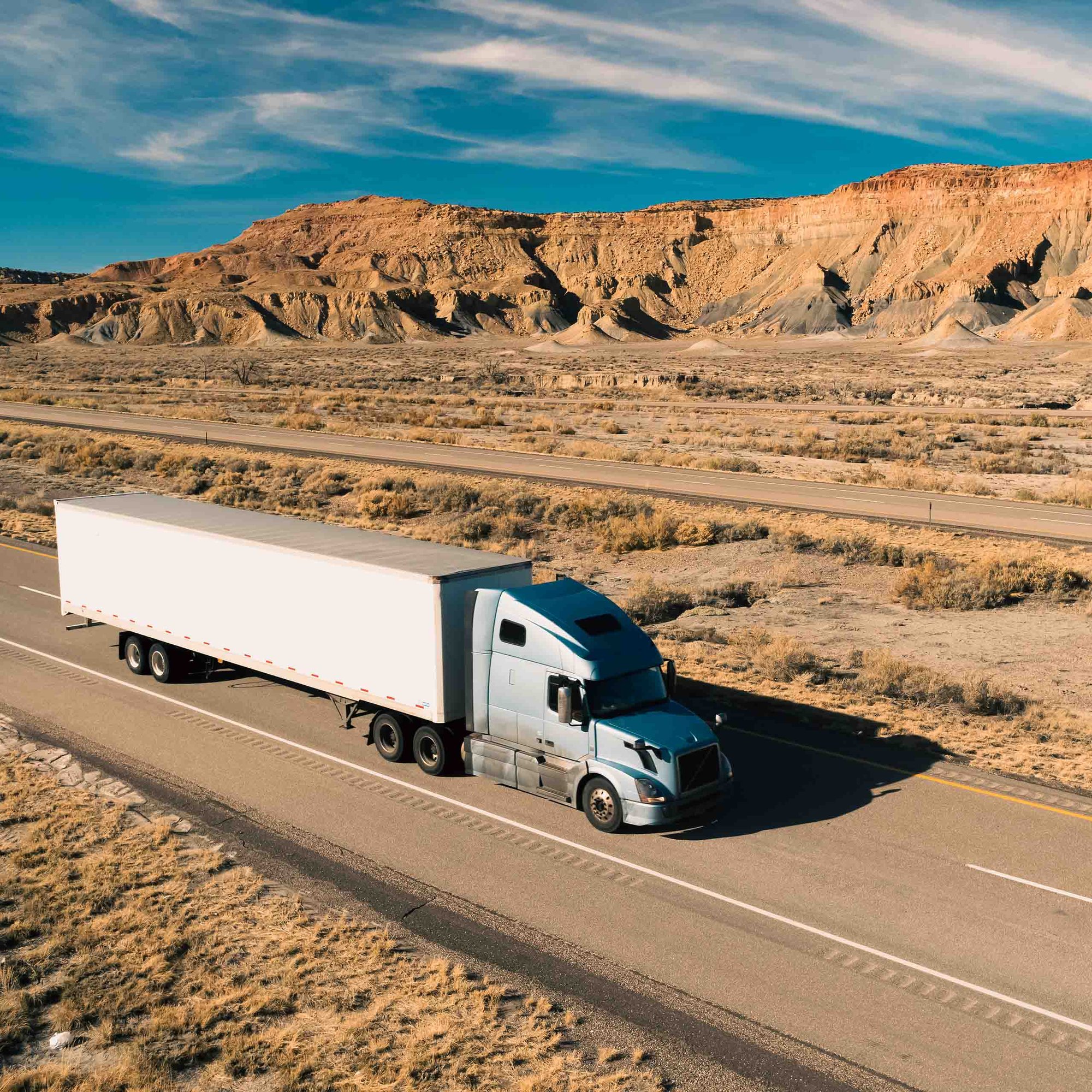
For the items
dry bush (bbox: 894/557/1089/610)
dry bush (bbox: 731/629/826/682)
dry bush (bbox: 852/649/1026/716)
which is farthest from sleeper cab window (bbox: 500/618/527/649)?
dry bush (bbox: 894/557/1089/610)

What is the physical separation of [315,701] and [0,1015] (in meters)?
8.59

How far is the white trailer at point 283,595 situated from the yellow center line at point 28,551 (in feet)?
34.2

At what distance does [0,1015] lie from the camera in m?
8.91

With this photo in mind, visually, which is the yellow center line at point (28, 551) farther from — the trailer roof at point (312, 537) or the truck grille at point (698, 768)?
the truck grille at point (698, 768)

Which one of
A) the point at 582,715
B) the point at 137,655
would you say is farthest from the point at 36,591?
the point at 582,715

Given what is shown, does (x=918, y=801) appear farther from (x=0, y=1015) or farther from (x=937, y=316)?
(x=937, y=316)

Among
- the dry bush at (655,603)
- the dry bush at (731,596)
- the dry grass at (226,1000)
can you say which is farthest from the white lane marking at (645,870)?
the dry bush at (731,596)

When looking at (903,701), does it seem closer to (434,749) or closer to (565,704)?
(565,704)

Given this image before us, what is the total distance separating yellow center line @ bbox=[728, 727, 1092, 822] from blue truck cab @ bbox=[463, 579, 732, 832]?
293 centimetres

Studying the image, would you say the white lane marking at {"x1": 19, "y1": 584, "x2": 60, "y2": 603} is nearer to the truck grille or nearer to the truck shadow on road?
the truck shadow on road

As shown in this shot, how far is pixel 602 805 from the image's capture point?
12.6m

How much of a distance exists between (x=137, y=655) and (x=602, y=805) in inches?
385

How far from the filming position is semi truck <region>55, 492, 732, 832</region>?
12492 mm

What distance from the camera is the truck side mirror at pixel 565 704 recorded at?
12414 millimetres
